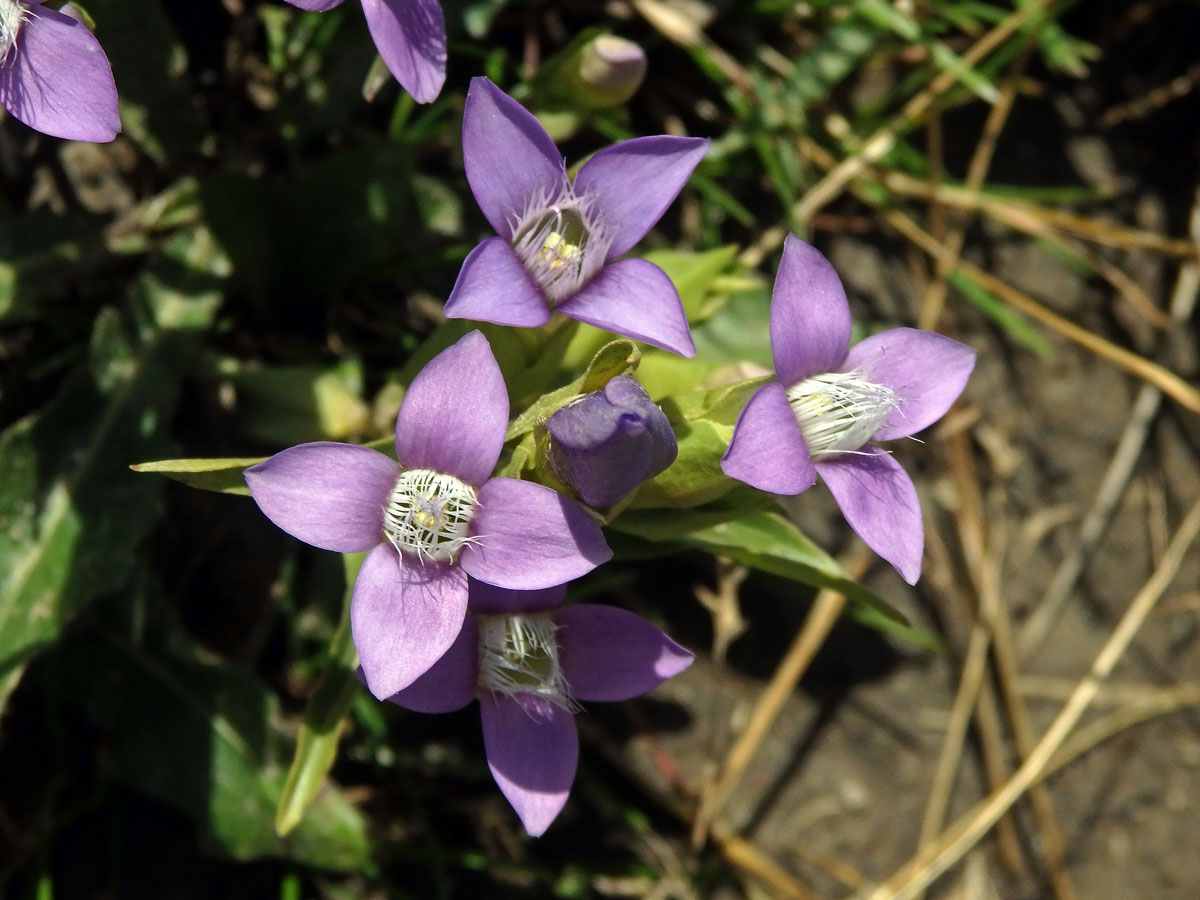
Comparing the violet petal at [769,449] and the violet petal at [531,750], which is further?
the violet petal at [531,750]

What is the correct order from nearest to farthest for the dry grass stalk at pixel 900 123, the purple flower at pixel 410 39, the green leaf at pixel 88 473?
the purple flower at pixel 410 39 → the green leaf at pixel 88 473 → the dry grass stalk at pixel 900 123

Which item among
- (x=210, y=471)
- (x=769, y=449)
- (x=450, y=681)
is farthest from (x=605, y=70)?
(x=450, y=681)

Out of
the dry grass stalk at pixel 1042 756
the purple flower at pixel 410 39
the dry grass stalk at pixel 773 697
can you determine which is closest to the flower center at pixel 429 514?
the purple flower at pixel 410 39

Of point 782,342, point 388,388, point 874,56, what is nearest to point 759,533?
point 782,342

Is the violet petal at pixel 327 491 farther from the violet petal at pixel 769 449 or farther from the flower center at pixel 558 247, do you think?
the violet petal at pixel 769 449

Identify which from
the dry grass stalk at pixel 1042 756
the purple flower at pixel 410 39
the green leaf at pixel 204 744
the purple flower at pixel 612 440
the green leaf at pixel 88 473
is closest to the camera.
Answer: the purple flower at pixel 612 440

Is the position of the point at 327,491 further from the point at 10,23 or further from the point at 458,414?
the point at 10,23

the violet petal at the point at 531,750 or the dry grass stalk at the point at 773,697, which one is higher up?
the violet petal at the point at 531,750

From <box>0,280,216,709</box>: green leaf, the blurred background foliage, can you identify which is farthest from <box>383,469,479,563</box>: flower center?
<box>0,280,216,709</box>: green leaf
